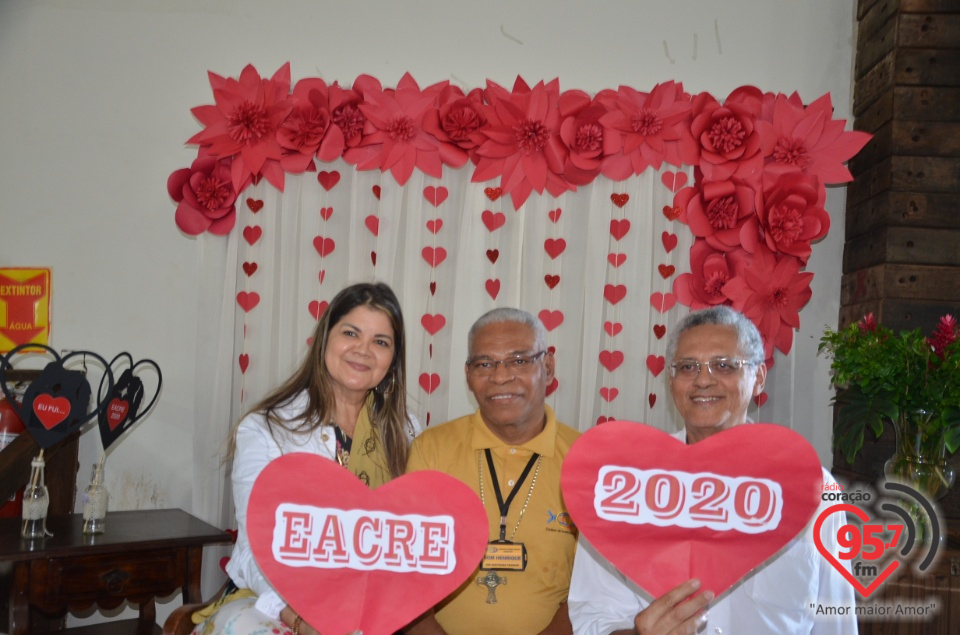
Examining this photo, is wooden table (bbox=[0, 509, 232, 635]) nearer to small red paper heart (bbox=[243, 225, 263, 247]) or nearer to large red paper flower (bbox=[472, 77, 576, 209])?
small red paper heart (bbox=[243, 225, 263, 247])

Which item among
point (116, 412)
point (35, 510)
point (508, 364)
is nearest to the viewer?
point (508, 364)

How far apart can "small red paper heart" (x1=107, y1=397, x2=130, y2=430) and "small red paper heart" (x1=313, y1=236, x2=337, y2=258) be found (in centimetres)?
96

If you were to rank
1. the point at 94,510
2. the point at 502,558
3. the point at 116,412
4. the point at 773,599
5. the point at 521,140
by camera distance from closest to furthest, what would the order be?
the point at 773,599 < the point at 502,558 < the point at 94,510 < the point at 116,412 < the point at 521,140

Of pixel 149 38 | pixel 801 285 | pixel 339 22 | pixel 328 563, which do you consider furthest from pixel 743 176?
pixel 149 38

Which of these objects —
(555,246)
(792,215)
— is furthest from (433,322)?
(792,215)

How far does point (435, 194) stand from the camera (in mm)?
3369

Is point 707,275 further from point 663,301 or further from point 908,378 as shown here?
point 908,378

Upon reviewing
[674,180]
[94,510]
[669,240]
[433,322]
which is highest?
[674,180]

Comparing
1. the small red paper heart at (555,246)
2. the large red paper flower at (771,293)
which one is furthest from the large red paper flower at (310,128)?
the large red paper flower at (771,293)

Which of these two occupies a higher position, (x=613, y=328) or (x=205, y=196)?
(x=205, y=196)

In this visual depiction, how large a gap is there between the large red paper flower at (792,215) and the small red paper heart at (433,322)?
1334 mm

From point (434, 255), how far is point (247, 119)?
934 millimetres

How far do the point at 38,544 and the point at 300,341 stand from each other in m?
1.22

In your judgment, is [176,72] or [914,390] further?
[176,72]
